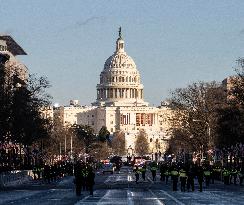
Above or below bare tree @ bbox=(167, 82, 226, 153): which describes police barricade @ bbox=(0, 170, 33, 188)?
below

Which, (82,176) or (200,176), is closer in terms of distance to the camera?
(82,176)

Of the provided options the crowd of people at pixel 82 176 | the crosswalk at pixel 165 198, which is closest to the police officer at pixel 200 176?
the crosswalk at pixel 165 198

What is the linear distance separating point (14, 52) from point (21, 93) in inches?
3337

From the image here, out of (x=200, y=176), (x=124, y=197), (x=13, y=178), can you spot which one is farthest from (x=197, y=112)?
(x=124, y=197)

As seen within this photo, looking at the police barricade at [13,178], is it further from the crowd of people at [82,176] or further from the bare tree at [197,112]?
the bare tree at [197,112]

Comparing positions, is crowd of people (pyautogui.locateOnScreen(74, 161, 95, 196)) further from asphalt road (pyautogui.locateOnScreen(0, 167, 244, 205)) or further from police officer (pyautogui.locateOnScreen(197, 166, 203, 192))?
police officer (pyautogui.locateOnScreen(197, 166, 203, 192))

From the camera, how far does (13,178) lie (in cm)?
8938

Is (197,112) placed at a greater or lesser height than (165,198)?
greater

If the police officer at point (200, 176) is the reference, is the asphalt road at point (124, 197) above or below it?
below

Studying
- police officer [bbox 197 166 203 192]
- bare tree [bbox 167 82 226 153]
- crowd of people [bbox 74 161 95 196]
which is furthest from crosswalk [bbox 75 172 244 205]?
bare tree [bbox 167 82 226 153]

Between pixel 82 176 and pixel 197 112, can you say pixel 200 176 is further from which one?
pixel 197 112

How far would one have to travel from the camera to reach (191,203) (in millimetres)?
46094

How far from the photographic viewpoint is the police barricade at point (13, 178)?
83.1m

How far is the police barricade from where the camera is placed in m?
83.1
